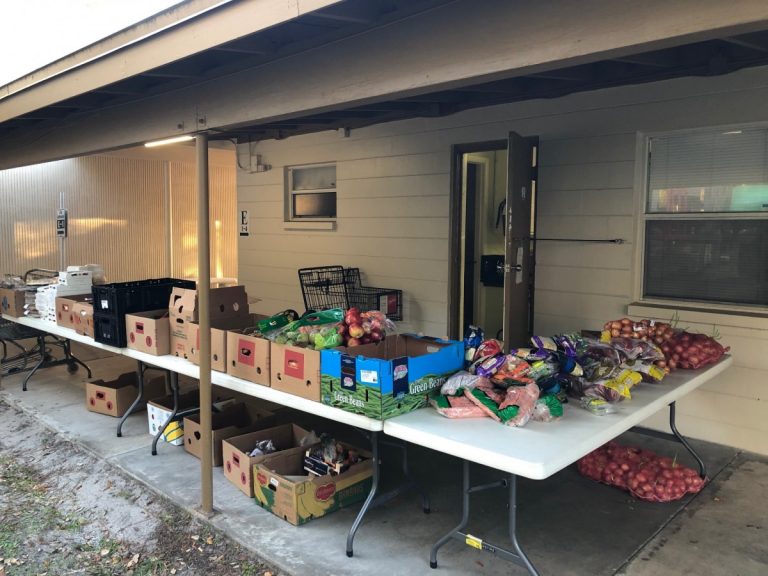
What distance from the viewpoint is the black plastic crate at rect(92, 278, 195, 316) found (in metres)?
4.35

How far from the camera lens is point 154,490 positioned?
12.1ft

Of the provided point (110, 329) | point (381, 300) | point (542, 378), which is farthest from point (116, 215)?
point (542, 378)

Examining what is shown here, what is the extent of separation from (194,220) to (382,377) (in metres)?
8.71

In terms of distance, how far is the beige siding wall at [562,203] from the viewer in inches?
161

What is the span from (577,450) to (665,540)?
119cm

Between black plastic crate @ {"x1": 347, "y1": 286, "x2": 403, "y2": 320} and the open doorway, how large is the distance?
607mm

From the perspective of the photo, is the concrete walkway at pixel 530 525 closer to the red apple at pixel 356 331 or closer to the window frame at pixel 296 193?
the red apple at pixel 356 331

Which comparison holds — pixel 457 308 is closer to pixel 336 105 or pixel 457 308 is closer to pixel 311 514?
pixel 311 514

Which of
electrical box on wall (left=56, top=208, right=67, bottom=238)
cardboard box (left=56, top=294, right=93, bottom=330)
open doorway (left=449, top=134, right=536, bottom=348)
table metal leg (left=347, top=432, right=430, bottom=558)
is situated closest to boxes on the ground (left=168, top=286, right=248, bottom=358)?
cardboard box (left=56, top=294, right=93, bottom=330)

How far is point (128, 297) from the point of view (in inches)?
173

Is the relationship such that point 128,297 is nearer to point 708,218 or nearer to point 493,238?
point 493,238

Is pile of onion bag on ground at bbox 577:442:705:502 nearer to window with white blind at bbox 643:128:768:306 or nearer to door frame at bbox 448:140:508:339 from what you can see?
window with white blind at bbox 643:128:768:306

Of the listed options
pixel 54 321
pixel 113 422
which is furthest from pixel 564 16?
pixel 54 321

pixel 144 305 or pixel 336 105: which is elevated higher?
pixel 336 105
